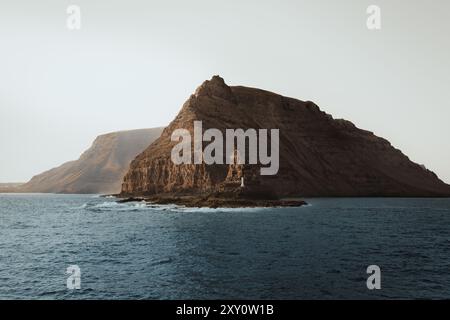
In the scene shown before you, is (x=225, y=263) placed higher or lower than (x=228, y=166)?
lower

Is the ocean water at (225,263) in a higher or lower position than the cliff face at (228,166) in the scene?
lower

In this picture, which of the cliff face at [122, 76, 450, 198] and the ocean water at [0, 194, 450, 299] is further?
the cliff face at [122, 76, 450, 198]

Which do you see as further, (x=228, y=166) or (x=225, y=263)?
(x=228, y=166)

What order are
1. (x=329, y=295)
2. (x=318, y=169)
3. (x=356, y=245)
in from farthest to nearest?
(x=318, y=169), (x=356, y=245), (x=329, y=295)

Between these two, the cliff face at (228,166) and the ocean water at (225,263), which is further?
the cliff face at (228,166)

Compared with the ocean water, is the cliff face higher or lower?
higher

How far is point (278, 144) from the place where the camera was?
177375 mm

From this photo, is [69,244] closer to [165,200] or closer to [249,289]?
[249,289]

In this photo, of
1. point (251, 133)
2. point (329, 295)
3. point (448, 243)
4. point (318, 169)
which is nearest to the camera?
point (329, 295)

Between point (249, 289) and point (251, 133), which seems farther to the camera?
point (251, 133)
